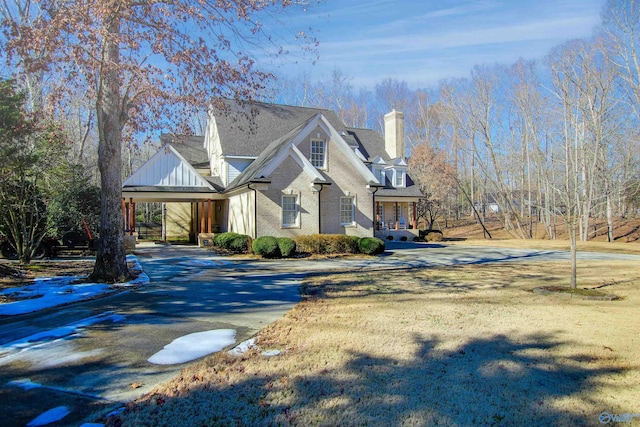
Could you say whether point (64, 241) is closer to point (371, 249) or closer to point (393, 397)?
point (371, 249)

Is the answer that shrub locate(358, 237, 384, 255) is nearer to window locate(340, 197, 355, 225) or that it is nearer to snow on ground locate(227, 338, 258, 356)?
window locate(340, 197, 355, 225)

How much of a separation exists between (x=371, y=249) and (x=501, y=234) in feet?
89.4

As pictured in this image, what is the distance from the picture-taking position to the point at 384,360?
4.77m

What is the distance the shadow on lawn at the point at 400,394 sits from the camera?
11.5 ft

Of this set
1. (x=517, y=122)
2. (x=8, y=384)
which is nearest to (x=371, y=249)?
(x=8, y=384)

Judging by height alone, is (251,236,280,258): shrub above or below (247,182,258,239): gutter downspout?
below

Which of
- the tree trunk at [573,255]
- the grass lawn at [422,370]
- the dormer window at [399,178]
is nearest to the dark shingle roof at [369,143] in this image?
the dormer window at [399,178]

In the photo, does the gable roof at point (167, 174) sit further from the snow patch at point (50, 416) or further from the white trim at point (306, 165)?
the snow patch at point (50, 416)

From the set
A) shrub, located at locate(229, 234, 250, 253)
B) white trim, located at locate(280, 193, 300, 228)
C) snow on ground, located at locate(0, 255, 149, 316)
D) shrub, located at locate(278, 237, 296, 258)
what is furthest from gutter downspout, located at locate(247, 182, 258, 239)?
snow on ground, located at locate(0, 255, 149, 316)

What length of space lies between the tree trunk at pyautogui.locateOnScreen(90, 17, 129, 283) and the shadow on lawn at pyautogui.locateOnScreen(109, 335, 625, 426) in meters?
7.13

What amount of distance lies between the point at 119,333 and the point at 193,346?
1300 millimetres

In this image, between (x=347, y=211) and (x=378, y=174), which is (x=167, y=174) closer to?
(x=347, y=211)

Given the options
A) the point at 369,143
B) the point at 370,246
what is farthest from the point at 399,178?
the point at 370,246

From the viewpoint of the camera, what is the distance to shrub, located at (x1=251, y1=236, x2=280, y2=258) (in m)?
17.6
